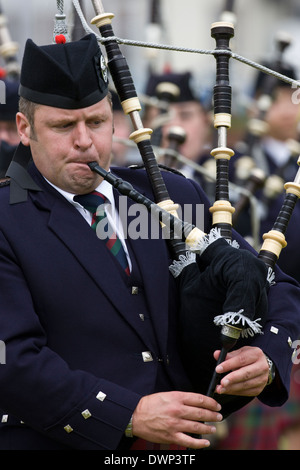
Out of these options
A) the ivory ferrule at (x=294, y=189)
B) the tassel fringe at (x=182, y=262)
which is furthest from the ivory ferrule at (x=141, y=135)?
the ivory ferrule at (x=294, y=189)

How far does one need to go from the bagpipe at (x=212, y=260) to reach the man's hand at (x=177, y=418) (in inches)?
3.8

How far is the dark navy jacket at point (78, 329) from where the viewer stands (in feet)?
10.1

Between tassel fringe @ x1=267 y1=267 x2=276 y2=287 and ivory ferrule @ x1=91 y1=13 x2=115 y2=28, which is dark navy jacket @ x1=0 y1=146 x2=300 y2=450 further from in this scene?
ivory ferrule @ x1=91 y1=13 x2=115 y2=28

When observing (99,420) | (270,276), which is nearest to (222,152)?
(270,276)

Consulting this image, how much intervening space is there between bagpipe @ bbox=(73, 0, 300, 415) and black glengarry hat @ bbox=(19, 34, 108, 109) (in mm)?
149

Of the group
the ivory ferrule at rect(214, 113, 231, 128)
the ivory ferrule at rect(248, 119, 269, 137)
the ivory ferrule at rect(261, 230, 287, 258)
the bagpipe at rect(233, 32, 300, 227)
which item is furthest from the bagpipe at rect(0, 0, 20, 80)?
the ivory ferrule at rect(261, 230, 287, 258)

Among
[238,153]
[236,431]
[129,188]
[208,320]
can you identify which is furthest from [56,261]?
[238,153]

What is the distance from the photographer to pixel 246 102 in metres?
7.91

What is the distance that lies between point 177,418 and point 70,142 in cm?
98

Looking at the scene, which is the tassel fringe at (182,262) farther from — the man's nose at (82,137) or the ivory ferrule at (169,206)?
the man's nose at (82,137)

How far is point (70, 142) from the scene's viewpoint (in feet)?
10.6

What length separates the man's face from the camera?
323 cm
